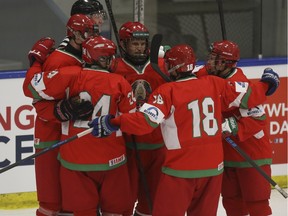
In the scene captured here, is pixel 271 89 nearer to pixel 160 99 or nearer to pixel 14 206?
pixel 160 99

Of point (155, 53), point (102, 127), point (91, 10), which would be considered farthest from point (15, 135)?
point (102, 127)

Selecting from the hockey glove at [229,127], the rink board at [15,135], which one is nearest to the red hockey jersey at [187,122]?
the hockey glove at [229,127]

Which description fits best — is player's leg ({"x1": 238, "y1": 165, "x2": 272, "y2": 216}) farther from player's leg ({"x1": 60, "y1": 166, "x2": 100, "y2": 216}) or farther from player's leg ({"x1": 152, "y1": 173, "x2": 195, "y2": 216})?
player's leg ({"x1": 60, "y1": 166, "x2": 100, "y2": 216})

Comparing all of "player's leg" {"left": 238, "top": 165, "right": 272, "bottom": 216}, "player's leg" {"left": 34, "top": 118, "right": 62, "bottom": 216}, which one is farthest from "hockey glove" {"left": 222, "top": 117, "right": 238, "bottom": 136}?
"player's leg" {"left": 34, "top": 118, "right": 62, "bottom": 216}

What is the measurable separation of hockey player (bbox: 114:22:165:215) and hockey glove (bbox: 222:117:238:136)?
0.37m

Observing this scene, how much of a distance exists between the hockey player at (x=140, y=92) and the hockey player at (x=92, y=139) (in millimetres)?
206

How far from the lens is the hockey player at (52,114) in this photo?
4.17 m

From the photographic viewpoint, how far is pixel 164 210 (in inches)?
157

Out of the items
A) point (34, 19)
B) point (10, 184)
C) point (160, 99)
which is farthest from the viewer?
point (34, 19)

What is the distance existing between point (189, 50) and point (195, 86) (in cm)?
21

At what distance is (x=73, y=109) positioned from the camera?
397 cm

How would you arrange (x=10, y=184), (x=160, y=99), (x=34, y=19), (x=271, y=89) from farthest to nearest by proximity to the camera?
1. (x=34, y=19)
2. (x=10, y=184)
3. (x=271, y=89)
4. (x=160, y=99)

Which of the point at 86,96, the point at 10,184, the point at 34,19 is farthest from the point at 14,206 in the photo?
the point at 86,96

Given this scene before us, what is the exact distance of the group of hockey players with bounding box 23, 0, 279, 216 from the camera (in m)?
3.94
